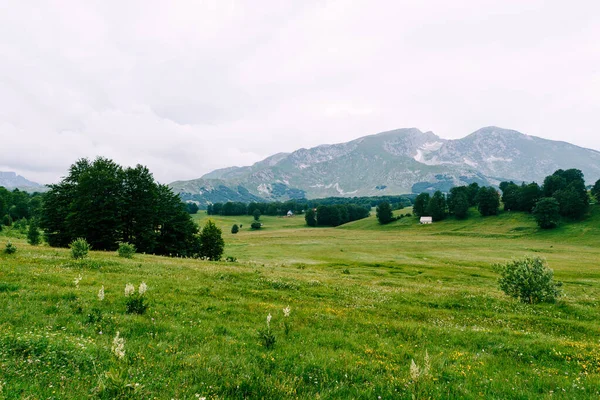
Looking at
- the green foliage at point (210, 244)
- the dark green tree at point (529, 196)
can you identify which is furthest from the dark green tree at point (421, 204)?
the green foliage at point (210, 244)

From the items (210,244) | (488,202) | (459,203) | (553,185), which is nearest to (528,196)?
(553,185)

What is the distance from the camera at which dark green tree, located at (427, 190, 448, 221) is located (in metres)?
154

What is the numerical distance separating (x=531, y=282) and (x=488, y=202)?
141 metres

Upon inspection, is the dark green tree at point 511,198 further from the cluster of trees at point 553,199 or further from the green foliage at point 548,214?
the green foliage at point 548,214

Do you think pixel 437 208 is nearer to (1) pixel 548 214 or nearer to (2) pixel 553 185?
(1) pixel 548 214

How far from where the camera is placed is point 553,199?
113375mm

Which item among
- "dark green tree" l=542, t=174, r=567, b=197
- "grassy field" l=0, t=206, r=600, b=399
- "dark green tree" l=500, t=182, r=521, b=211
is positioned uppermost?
"dark green tree" l=542, t=174, r=567, b=197

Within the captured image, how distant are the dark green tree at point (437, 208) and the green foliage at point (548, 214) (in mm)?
→ 43996

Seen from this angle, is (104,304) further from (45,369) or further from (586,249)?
(586,249)

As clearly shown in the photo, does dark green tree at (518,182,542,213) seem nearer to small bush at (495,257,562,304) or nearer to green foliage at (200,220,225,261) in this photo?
green foliage at (200,220,225,261)

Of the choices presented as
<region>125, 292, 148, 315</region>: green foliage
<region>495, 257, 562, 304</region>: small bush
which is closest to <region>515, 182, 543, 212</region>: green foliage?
<region>495, 257, 562, 304</region>: small bush

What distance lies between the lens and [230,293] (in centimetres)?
1744

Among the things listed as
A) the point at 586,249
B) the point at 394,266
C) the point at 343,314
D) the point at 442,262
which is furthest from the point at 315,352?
the point at 586,249

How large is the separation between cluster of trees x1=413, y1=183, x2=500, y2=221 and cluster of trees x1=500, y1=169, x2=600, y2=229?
8.25m
